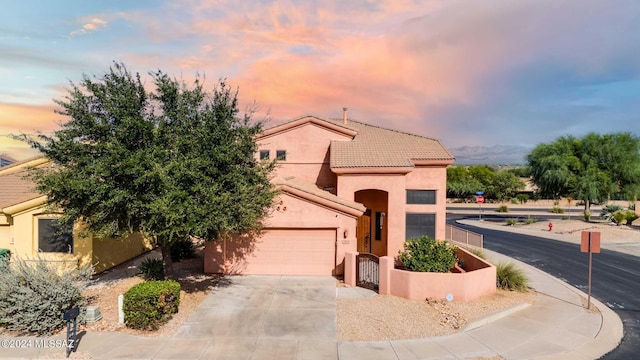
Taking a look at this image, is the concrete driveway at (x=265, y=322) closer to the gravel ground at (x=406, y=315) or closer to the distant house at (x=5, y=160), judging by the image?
the gravel ground at (x=406, y=315)

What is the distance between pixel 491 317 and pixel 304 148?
44.9 ft

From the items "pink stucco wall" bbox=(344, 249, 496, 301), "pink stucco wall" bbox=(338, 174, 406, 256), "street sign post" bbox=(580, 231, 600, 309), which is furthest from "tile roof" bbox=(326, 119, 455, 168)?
"street sign post" bbox=(580, 231, 600, 309)

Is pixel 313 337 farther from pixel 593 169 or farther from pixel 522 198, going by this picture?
pixel 522 198

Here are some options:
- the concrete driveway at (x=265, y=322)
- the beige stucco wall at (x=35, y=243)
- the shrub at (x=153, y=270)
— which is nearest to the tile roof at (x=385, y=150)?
the concrete driveway at (x=265, y=322)

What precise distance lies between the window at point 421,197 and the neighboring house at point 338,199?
5 centimetres

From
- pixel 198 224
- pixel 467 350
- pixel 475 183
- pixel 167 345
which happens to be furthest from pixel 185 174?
pixel 475 183

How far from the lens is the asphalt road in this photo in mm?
12203

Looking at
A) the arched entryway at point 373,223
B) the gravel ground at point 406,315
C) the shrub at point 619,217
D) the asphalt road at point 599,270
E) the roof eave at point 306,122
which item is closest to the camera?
the gravel ground at point 406,315

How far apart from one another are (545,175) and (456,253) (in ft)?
94.7

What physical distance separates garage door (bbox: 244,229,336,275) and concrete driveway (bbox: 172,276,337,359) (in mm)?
1055

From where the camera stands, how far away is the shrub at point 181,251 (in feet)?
62.9

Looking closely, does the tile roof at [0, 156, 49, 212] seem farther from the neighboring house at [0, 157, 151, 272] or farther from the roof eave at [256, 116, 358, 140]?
the roof eave at [256, 116, 358, 140]

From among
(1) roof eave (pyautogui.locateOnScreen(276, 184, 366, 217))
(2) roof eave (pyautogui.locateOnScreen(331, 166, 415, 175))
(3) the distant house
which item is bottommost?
(1) roof eave (pyautogui.locateOnScreen(276, 184, 366, 217))

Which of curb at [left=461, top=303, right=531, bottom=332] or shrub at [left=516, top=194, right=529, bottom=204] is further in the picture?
shrub at [left=516, top=194, right=529, bottom=204]
